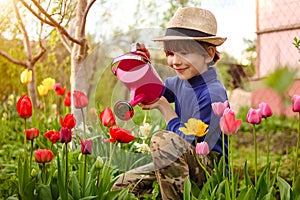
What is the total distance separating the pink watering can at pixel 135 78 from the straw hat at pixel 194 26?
174 mm

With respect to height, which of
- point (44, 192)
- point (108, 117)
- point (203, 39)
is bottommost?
point (44, 192)

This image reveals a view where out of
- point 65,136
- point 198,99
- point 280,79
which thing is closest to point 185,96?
point 198,99

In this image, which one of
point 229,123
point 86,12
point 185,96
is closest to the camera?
point 229,123

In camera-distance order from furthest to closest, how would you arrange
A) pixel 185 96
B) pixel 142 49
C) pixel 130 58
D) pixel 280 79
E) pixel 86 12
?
1. pixel 86 12
2. pixel 185 96
3. pixel 142 49
4. pixel 130 58
5. pixel 280 79

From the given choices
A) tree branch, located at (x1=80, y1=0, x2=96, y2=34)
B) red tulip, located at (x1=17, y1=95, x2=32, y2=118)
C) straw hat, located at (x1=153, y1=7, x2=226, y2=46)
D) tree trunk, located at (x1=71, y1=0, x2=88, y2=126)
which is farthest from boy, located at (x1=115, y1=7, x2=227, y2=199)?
tree trunk, located at (x1=71, y1=0, x2=88, y2=126)

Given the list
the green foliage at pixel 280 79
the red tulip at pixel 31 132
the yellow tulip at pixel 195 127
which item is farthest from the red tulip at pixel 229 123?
the green foliage at pixel 280 79

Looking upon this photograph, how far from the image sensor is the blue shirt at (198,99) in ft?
4.49

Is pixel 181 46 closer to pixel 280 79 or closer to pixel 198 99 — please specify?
pixel 198 99

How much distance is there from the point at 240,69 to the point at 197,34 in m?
5.23

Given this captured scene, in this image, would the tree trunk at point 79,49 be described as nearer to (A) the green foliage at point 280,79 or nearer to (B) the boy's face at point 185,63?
(B) the boy's face at point 185,63

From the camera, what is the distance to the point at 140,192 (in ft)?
5.73

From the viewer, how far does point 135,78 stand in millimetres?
1262

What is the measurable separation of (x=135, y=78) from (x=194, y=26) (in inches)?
11.1

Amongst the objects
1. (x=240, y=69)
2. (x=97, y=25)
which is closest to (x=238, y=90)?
(x=240, y=69)
